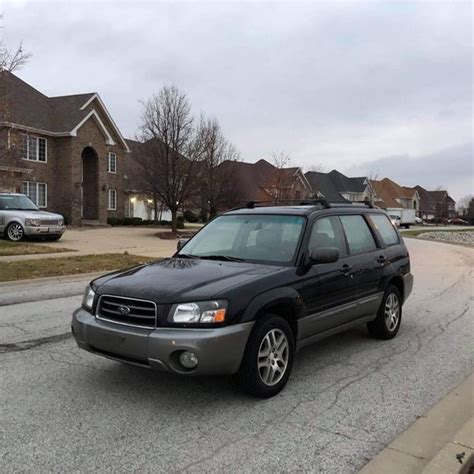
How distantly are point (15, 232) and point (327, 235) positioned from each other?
16.6m

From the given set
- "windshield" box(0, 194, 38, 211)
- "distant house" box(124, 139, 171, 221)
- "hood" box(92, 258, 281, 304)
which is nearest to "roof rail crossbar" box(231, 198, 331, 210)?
"hood" box(92, 258, 281, 304)

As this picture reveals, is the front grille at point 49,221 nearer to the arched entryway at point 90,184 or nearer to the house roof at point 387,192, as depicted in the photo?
the arched entryway at point 90,184

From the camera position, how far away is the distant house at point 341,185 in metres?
75.7

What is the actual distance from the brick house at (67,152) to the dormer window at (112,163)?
7 centimetres

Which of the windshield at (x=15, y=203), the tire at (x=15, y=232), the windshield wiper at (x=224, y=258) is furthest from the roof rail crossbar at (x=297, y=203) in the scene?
the windshield at (x=15, y=203)

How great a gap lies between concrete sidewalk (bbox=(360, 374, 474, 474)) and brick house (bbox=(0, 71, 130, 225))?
28397 mm

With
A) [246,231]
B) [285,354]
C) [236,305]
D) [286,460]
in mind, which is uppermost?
[246,231]

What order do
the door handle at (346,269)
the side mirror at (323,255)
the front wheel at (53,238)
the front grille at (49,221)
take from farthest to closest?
the front wheel at (53,238)
the front grille at (49,221)
the door handle at (346,269)
the side mirror at (323,255)

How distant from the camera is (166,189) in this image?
92.8ft

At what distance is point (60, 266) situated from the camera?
12.7 meters

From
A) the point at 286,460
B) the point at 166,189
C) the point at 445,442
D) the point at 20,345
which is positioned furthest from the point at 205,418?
the point at 166,189

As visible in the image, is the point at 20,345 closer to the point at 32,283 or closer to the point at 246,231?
the point at 246,231

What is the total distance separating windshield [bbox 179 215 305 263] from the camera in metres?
5.05

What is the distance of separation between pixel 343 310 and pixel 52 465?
3161 mm
